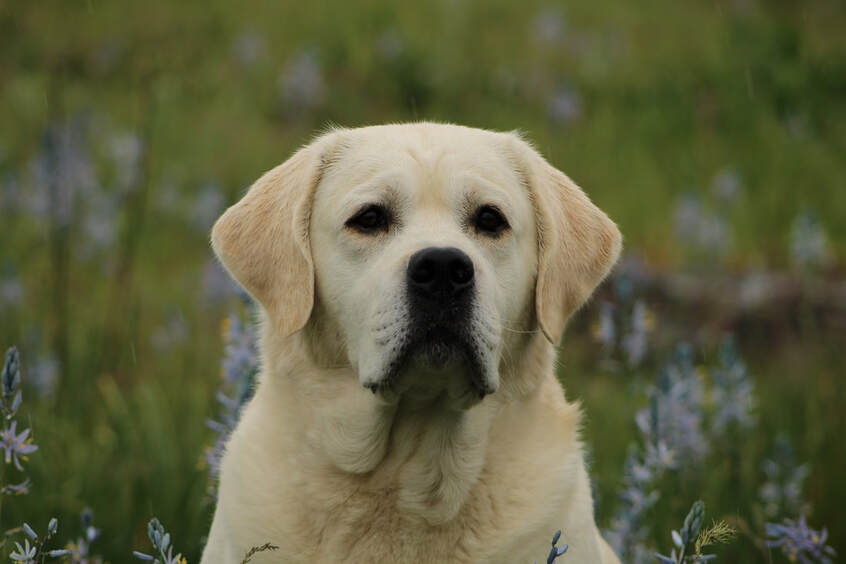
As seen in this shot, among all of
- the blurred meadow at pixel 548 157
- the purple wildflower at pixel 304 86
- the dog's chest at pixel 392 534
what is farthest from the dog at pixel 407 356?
the purple wildflower at pixel 304 86

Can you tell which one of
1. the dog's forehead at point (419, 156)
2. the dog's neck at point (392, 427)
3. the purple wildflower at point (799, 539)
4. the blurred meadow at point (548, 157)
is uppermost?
the dog's forehead at point (419, 156)

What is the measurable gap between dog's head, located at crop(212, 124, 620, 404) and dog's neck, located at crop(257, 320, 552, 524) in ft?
0.35

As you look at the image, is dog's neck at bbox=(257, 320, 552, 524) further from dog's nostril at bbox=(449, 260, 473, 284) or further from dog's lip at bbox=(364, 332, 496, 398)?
dog's nostril at bbox=(449, 260, 473, 284)

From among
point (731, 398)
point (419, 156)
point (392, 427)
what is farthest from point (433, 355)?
point (731, 398)

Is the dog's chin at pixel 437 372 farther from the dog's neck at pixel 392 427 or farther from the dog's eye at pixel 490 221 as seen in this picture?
the dog's eye at pixel 490 221

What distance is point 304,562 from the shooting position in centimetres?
287

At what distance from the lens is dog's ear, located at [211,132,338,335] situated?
10.1 ft

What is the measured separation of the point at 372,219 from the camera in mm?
3109

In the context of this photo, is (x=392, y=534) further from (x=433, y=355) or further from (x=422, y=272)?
(x=422, y=272)

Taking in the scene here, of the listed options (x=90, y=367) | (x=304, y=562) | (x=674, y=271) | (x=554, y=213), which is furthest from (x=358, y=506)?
(x=674, y=271)

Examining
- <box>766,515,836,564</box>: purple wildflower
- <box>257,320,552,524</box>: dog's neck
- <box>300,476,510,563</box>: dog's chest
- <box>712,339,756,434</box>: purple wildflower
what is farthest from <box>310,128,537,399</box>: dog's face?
<box>712,339,756,434</box>: purple wildflower

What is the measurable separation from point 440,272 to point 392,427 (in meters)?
0.64

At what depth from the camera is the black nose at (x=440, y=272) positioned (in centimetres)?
276

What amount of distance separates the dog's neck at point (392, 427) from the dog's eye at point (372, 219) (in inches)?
14.9
